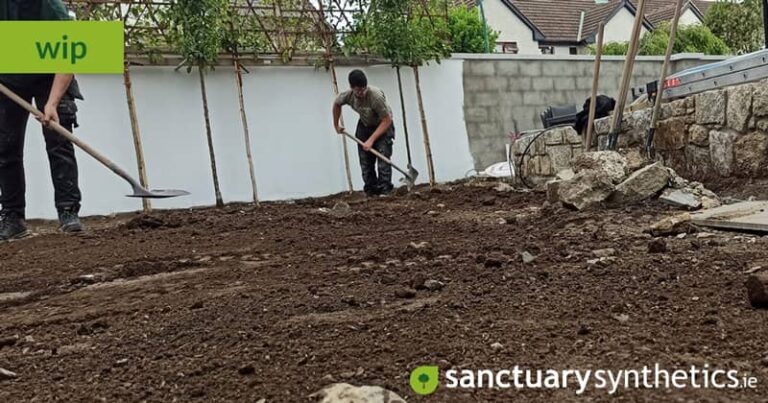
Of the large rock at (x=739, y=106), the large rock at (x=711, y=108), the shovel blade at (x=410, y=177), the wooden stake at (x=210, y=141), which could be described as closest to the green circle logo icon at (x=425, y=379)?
the large rock at (x=739, y=106)

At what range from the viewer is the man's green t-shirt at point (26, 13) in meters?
3.73

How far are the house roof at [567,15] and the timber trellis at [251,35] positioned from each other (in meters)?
12.8

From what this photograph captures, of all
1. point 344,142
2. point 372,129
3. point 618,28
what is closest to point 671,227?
point 372,129

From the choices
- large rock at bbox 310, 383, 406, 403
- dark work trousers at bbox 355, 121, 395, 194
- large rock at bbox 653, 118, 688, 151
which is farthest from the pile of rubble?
large rock at bbox 310, 383, 406, 403

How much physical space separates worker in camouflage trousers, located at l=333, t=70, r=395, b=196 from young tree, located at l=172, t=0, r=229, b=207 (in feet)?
4.07

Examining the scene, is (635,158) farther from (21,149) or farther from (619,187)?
(21,149)

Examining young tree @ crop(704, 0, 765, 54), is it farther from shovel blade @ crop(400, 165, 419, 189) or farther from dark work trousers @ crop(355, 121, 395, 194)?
dark work trousers @ crop(355, 121, 395, 194)

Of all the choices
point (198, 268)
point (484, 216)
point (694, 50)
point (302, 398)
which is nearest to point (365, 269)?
point (198, 268)

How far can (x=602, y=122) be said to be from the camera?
5023 mm

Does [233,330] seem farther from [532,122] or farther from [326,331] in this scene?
[532,122]

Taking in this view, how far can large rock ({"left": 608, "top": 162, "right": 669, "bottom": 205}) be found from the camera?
3.66m

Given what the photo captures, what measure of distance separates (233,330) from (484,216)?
2.60 m

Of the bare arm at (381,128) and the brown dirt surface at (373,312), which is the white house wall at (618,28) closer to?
the bare arm at (381,128)

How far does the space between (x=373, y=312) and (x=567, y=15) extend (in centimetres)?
2172
